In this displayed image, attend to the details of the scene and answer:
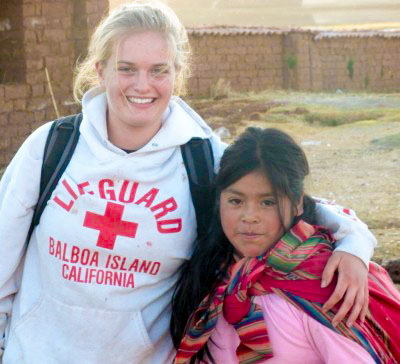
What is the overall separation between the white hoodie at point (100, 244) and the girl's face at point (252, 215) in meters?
0.17

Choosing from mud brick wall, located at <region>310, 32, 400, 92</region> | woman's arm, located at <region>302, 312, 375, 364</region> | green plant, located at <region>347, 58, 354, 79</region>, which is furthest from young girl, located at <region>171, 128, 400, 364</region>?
green plant, located at <region>347, 58, 354, 79</region>

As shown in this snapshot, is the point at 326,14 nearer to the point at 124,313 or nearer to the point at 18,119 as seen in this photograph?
the point at 18,119

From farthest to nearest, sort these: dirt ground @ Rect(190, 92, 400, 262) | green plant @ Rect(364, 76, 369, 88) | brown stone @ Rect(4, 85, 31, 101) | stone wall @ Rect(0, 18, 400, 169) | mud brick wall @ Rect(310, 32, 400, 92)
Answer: green plant @ Rect(364, 76, 369, 88) < mud brick wall @ Rect(310, 32, 400, 92) < stone wall @ Rect(0, 18, 400, 169) < brown stone @ Rect(4, 85, 31, 101) < dirt ground @ Rect(190, 92, 400, 262)

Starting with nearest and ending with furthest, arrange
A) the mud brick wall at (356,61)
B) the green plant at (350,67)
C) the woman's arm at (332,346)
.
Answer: the woman's arm at (332,346) → the mud brick wall at (356,61) → the green plant at (350,67)

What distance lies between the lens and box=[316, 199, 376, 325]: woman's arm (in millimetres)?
2303

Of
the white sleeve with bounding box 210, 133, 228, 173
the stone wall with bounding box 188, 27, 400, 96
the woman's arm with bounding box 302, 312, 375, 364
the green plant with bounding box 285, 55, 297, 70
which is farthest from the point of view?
the green plant with bounding box 285, 55, 297, 70

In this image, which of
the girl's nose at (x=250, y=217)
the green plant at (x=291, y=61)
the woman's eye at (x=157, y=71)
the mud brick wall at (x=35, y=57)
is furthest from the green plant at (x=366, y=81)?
the girl's nose at (x=250, y=217)

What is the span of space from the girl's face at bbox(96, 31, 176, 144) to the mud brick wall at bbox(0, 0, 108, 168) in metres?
6.32

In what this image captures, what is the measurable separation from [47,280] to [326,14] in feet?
170

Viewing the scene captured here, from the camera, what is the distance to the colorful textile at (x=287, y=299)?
7.59 ft

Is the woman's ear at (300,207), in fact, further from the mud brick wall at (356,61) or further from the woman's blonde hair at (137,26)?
the mud brick wall at (356,61)

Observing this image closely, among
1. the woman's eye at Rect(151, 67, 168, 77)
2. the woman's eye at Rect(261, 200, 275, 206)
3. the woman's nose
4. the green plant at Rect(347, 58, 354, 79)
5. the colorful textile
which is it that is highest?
the green plant at Rect(347, 58, 354, 79)

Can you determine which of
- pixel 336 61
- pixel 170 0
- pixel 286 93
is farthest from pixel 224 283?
pixel 170 0

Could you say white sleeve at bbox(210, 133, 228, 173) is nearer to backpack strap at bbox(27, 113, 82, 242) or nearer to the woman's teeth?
the woman's teeth
